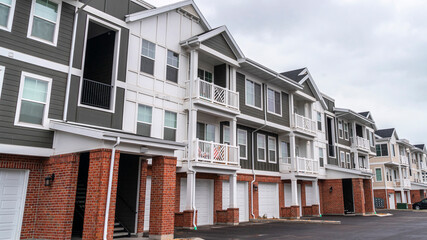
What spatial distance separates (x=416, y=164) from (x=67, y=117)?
63418 millimetres

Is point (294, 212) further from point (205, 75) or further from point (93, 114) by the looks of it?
point (93, 114)

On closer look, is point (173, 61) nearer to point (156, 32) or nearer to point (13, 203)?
point (156, 32)

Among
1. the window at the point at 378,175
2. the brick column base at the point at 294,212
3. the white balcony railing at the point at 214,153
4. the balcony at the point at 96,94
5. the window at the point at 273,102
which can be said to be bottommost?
the brick column base at the point at 294,212

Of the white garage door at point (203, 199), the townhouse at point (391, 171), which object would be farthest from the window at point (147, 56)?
the townhouse at point (391, 171)

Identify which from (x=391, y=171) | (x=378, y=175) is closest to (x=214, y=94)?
(x=378, y=175)

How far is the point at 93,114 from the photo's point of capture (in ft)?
45.4

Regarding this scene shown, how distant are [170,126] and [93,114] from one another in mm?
4532

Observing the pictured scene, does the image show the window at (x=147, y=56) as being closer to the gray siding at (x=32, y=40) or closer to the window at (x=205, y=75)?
the gray siding at (x=32, y=40)

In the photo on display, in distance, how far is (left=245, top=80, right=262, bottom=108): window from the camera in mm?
23000

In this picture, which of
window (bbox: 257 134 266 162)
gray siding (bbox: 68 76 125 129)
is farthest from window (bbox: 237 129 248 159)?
gray siding (bbox: 68 76 125 129)

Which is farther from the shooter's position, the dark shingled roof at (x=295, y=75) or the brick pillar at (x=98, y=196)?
the dark shingled roof at (x=295, y=75)

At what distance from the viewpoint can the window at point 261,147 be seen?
2420 cm

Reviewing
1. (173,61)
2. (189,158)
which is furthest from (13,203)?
(173,61)

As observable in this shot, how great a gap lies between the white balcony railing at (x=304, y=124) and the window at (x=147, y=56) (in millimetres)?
13046
